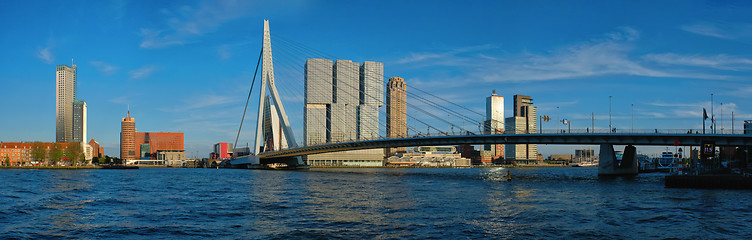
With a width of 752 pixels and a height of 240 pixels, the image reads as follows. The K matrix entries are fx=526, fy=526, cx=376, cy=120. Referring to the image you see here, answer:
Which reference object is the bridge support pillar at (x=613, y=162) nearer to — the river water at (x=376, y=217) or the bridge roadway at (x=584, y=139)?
the bridge roadway at (x=584, y=139)

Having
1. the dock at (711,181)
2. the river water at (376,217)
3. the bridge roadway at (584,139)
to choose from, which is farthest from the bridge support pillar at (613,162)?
the river water at (376,217)

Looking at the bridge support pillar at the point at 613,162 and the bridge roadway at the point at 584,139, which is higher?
the bridge roadway at the point at 584,139

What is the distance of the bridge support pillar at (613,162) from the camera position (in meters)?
81.1

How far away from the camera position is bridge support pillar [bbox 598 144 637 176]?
81.1m

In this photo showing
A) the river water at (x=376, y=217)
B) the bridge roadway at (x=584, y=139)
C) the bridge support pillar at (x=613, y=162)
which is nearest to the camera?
the river water at (x=376, y=217)

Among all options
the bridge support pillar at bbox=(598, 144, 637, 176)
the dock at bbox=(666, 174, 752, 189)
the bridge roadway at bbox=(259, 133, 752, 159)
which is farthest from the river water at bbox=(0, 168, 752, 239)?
the bridge support pillar at bbox=(598, 144, 637, 176)

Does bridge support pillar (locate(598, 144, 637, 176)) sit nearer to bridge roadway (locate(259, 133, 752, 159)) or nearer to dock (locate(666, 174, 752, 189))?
bridge roadway (locate(259, 133, 752, 159))

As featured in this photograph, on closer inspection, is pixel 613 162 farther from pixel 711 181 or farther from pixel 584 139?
pixel 711 181

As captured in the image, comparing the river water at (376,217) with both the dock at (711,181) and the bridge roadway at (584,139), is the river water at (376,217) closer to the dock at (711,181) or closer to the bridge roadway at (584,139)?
the dock at (711,181)

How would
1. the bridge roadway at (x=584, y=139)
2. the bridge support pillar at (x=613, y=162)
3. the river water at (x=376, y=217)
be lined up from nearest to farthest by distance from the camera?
the river water at (x=376, y=217)
the bridge roadway at (x=584, y=139)
the bridge support pillar at (x=613, y=162)

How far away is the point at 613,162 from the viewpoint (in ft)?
270

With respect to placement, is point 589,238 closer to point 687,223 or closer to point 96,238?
point 687,223

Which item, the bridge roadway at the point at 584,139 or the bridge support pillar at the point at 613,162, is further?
the bridge support pillar at the point at 613,162

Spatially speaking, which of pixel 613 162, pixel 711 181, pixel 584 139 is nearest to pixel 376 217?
pixel 711 181
